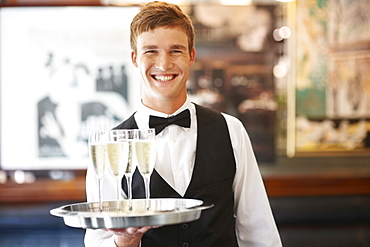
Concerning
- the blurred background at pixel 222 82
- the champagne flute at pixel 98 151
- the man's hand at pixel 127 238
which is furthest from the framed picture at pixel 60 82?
the champagne flute at pixel 98 151

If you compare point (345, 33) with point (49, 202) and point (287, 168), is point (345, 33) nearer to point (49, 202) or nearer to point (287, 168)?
point (287, 168)

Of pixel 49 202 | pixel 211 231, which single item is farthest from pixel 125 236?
pixel 49 202

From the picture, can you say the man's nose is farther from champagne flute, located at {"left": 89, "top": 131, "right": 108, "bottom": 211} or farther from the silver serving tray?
the silver serving tray

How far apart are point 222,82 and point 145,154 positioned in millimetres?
2951

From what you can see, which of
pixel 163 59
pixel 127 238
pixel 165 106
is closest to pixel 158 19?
pixel 163 59

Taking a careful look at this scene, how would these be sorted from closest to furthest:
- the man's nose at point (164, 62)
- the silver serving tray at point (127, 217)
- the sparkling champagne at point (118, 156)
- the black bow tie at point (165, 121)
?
1. the silver serving tray at point (127, 217)
2. the sparkling champagne at point (118, 156)
3. the man's nose at point (164, 62)
4. the black bow tie at point (165, 121)

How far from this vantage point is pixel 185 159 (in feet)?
7.99

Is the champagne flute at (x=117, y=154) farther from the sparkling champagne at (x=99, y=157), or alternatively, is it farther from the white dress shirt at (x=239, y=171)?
the white dress shirt at (x=239, y=171)

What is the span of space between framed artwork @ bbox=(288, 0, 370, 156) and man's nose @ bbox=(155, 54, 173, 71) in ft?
9.00

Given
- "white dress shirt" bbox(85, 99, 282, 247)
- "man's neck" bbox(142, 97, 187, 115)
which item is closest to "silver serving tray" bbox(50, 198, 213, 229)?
"white dress shirt" bbox(85, 99, 282, 247)

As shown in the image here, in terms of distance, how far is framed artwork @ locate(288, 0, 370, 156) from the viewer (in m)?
4.83

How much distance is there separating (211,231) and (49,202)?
267 cm

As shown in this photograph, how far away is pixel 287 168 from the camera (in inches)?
191

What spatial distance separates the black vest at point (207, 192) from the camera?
2320mm
